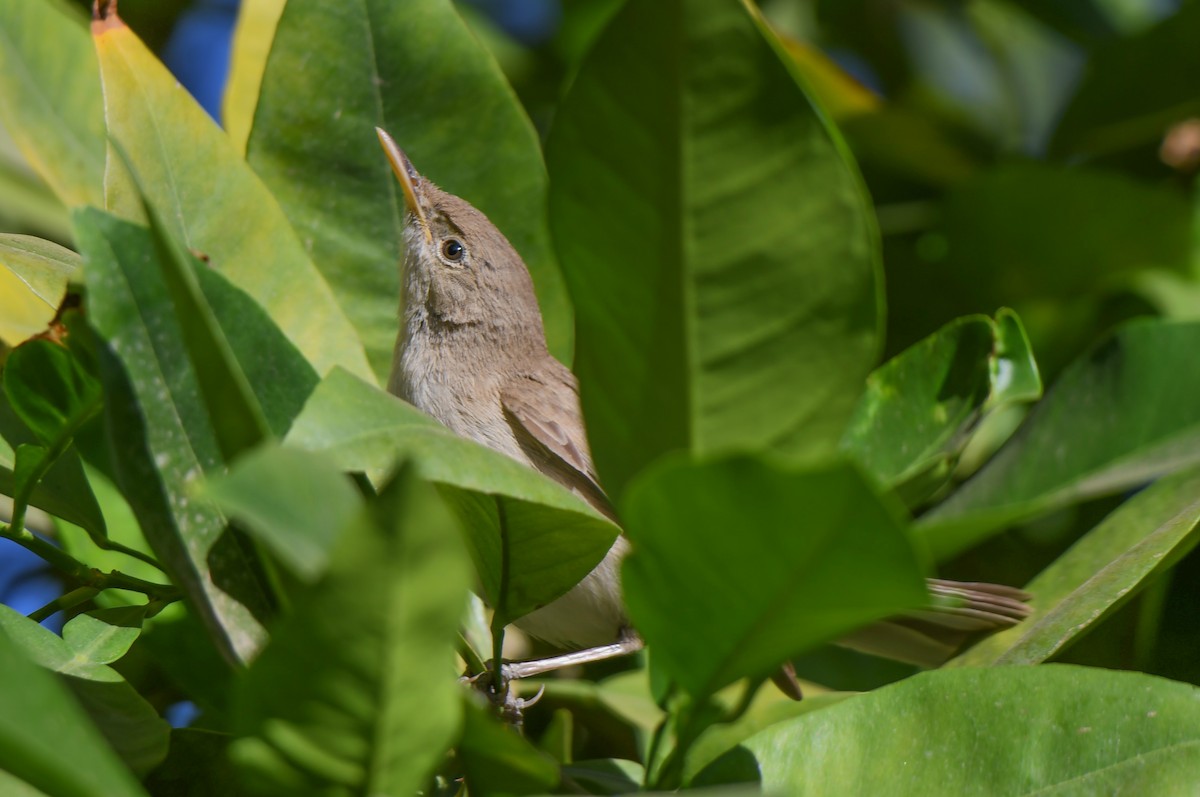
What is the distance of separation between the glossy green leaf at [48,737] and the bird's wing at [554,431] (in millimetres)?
1822

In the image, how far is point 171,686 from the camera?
8.52ft

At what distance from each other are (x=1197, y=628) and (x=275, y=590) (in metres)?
1.67

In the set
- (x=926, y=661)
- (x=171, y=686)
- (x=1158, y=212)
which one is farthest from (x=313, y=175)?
(x=1158, y=212)

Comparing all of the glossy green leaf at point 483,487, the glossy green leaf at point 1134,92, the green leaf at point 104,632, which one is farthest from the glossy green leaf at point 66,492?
the glossy green leaf at point 1134,92

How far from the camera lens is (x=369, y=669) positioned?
0.99 metres

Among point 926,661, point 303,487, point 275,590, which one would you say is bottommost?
point 926,661

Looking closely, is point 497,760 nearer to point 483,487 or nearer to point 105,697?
point 483,487

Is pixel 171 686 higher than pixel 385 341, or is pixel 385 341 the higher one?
pixel 385 341

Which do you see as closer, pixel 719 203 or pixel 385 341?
pixel 719 203

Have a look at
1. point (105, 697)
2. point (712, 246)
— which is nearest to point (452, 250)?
point (105, 697)

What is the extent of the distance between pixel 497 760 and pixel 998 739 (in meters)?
0.65

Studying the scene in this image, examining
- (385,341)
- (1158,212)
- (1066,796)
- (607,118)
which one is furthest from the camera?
(1158,212)

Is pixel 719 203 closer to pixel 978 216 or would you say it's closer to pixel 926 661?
pixel 926 661

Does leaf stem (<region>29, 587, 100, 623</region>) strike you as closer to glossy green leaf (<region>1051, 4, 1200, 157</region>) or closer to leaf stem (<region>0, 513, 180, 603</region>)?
leaf stem (<region>0, 513, 180, 603</region>)
